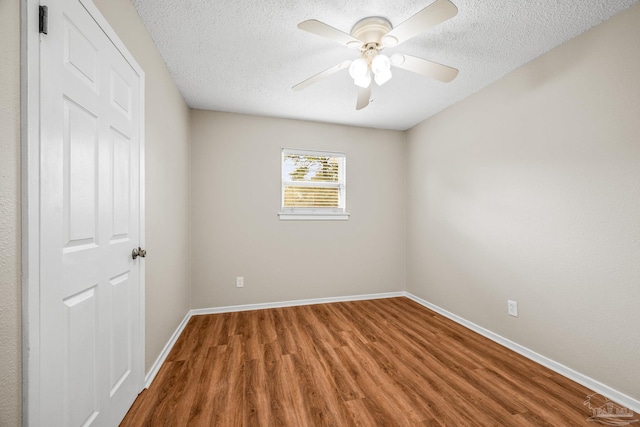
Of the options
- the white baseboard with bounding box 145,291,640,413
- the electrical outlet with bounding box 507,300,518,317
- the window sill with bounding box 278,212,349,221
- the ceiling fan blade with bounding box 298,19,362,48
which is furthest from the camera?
the window sill with bounding box 278,212,349,221

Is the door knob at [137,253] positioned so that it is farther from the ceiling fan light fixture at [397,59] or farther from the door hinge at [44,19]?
the ceiling fan light fixture at [397,59]

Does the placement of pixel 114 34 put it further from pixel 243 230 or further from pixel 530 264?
pixel 530 264

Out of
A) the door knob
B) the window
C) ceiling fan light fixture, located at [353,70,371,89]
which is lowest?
the door knob

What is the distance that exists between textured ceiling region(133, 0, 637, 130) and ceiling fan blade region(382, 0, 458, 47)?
207 millimetres

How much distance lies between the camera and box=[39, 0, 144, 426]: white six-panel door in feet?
3.01

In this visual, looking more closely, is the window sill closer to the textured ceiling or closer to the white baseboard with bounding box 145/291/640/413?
the white baseboard with bounding box 145/291/640/413

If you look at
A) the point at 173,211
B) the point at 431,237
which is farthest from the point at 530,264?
the point at 173,211

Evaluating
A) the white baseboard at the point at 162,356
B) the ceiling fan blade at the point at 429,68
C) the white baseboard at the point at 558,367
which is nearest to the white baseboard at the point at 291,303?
the white baseboard at the point at 162,356

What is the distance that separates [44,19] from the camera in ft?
2.88

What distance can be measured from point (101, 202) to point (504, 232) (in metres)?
2.95

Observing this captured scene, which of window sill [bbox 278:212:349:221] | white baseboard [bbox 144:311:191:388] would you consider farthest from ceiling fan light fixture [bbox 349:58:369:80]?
white baseboard [bbox 144:311:191:388]

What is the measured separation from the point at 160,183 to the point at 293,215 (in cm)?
164

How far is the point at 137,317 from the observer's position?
158 cm

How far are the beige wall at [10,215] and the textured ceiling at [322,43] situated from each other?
1.10 metres
